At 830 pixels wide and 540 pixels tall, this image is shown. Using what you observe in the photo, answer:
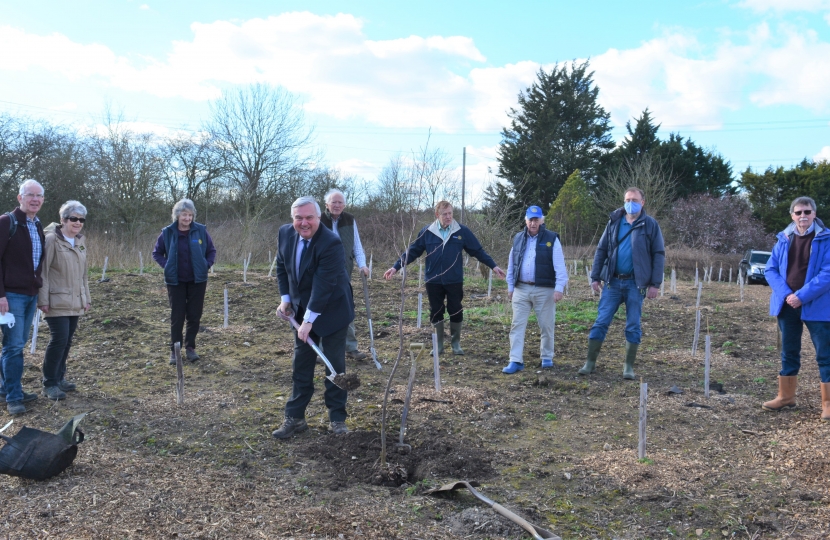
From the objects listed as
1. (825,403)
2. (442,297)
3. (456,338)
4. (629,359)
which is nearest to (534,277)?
(442,297)

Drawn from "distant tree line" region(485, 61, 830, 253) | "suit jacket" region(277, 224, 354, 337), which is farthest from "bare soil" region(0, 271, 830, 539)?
"distant tree line" region(485, 61, 830, 253)

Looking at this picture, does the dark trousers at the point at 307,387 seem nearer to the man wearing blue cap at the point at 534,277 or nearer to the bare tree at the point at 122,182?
the man wearing blue cap at the point at 534,277

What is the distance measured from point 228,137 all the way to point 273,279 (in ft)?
43.8

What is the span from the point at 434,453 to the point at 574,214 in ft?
62.8

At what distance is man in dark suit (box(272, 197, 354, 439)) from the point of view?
13.3 feet

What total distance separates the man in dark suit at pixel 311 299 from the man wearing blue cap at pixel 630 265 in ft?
9.13

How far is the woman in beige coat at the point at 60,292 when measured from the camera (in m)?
4.97

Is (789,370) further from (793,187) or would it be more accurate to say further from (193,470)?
(793,187)

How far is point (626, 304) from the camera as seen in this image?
575 centimetres

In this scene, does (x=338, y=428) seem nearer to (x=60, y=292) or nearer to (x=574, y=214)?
(x=60, y=292)

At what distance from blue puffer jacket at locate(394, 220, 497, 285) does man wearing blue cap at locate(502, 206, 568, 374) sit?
38 centimetres

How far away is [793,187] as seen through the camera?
31.7 meters

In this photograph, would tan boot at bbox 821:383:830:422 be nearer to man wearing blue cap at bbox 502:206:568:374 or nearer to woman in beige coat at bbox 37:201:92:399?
man wearing blue cap at bbox 502:206:568:374

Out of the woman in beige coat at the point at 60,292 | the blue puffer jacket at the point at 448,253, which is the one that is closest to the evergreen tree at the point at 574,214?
the blue puffer jacket at the point at 448,253
